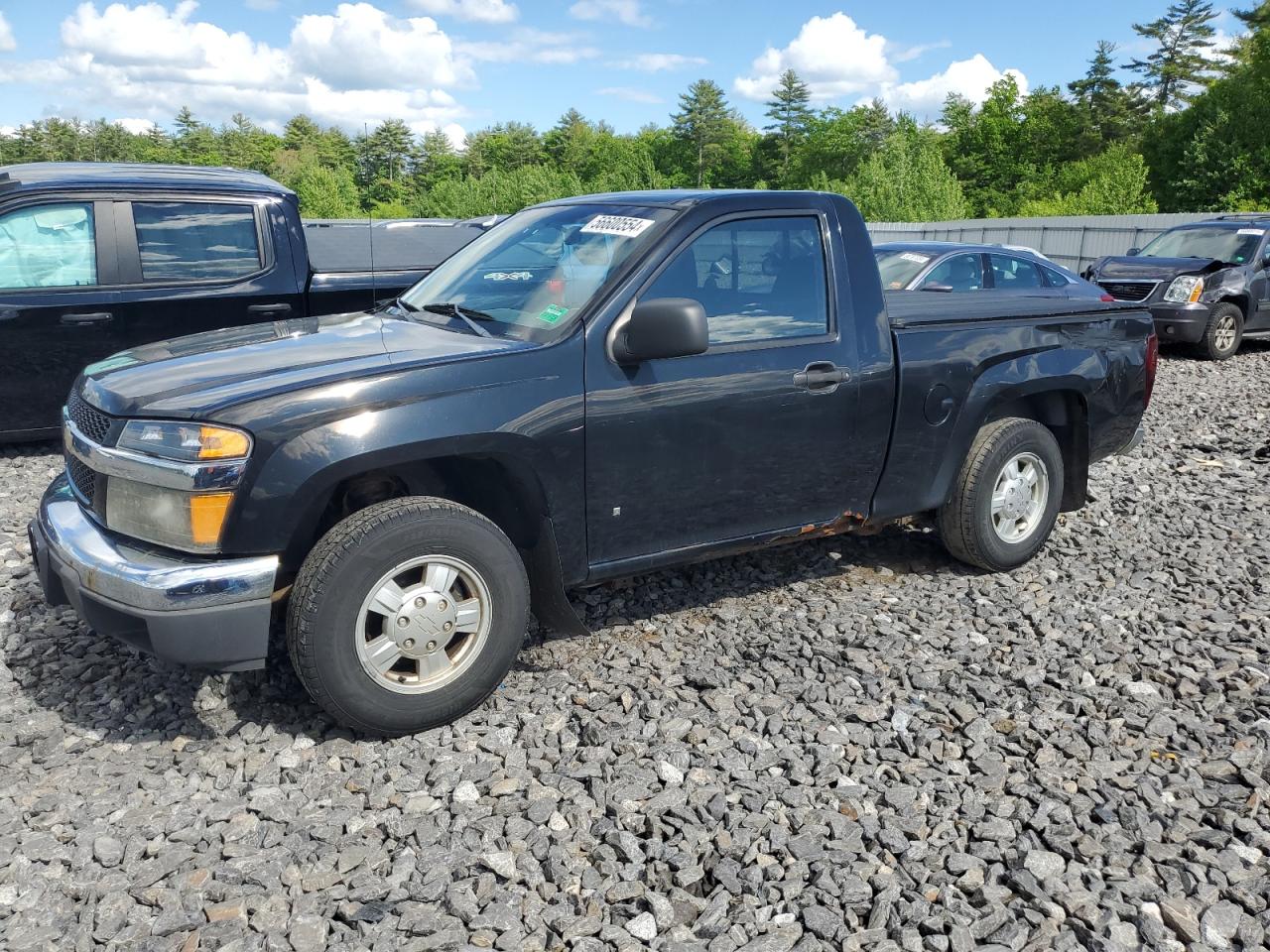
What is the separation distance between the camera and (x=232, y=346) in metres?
3.86

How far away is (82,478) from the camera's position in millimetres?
3662

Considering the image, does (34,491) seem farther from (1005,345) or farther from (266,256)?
(1005,345)

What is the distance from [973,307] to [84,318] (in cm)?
562

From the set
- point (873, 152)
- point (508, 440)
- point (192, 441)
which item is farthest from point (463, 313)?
point (873, 152)

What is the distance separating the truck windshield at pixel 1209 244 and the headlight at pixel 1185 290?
106 cm

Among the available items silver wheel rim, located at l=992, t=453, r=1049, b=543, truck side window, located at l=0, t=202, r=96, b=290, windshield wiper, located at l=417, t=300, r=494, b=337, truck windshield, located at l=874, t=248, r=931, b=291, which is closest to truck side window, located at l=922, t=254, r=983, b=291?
truck windshield, located at l=874, t=248, r=931, b=291

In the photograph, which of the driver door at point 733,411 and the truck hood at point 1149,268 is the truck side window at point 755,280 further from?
the truck hood at point 1149,268

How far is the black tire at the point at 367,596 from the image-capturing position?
3.32 m

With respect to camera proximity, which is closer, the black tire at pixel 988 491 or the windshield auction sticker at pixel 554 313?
the windshield auction sticker at pixel 554 313

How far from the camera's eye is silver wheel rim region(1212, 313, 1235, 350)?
13.6 m

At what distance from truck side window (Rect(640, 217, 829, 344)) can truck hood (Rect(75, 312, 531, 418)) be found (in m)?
0.77

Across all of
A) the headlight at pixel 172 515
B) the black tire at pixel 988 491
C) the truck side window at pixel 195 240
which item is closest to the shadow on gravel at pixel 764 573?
the black tire at pixel 988 491

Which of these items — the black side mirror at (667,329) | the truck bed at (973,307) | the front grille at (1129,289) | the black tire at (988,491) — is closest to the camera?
the black side mirror at (667,329)

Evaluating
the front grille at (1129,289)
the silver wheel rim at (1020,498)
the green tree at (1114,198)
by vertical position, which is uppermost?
the green tree at (1114,198)
